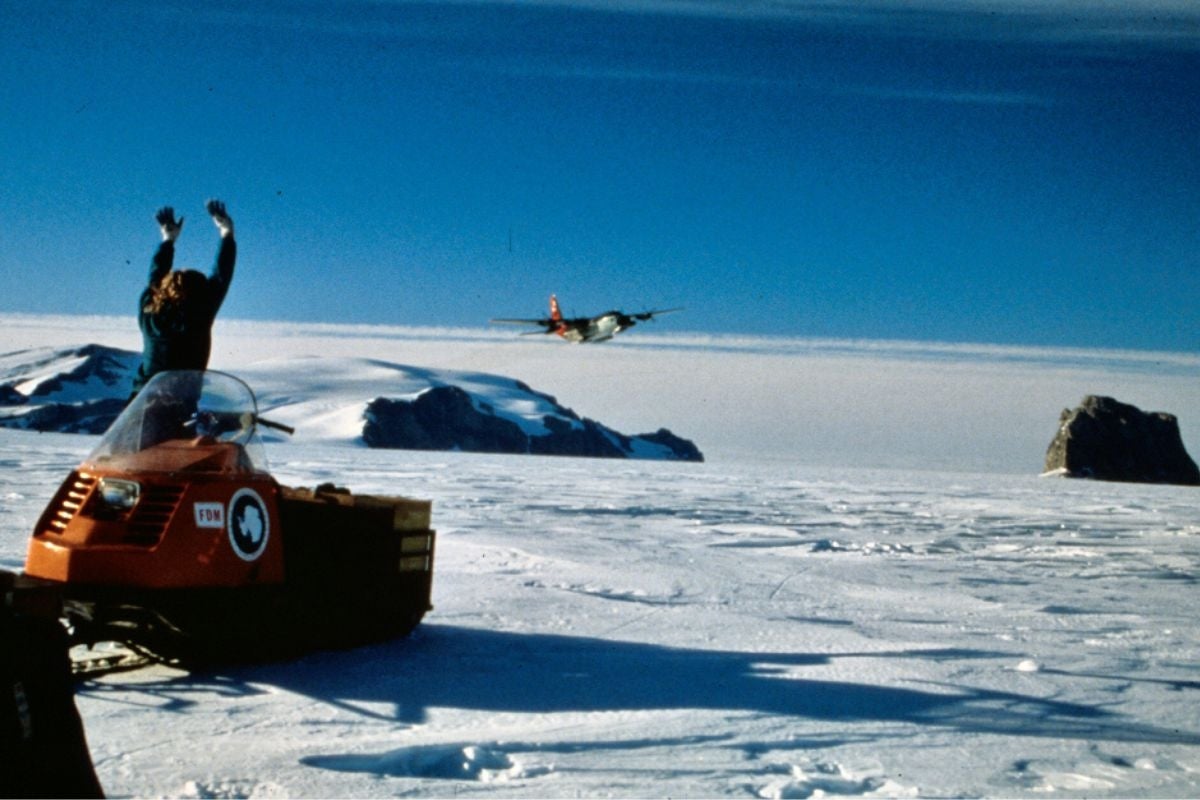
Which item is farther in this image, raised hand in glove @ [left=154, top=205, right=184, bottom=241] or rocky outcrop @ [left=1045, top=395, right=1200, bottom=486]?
rocky outcrop @ [left=1045, top=395, right=1200, bottom=486]

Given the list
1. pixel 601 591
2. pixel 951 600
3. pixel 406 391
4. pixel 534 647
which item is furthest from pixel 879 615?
pixel 406 391

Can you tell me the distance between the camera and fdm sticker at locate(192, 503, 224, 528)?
4.67m

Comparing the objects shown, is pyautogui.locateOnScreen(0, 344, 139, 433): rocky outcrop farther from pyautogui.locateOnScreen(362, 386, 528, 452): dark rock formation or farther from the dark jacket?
the dark jacket

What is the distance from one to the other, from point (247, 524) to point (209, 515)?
0.80ft

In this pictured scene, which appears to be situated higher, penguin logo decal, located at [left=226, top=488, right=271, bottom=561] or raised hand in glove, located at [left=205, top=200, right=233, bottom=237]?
raised hand in glove, located at [left=205, top=200, right=233, bottom=237]

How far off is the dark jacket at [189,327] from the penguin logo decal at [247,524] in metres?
0.85

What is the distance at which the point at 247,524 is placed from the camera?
4.93m

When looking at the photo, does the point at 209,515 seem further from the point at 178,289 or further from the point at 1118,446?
the point at 1118,446

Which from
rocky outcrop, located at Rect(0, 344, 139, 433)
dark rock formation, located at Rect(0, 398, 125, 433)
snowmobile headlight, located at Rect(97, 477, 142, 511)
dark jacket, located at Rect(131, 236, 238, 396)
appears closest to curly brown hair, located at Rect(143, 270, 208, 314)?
dark jacket, located at Rect(131, 236, 238, 396)

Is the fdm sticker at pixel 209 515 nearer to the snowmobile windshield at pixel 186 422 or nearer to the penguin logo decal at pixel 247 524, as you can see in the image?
the penguin logo decal at pixel 247 524

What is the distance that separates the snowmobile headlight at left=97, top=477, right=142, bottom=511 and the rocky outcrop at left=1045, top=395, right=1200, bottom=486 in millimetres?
136105

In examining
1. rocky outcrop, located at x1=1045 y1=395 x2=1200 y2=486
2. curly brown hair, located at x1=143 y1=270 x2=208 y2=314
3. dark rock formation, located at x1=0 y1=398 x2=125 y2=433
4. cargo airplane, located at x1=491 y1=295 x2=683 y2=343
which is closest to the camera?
curly brown hair, located at x1=143 y1=270 x2=208 y2=314

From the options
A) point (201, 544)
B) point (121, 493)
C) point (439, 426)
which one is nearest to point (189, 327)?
point (121, 493)

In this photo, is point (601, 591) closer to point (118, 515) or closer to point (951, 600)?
point (951, 600)
